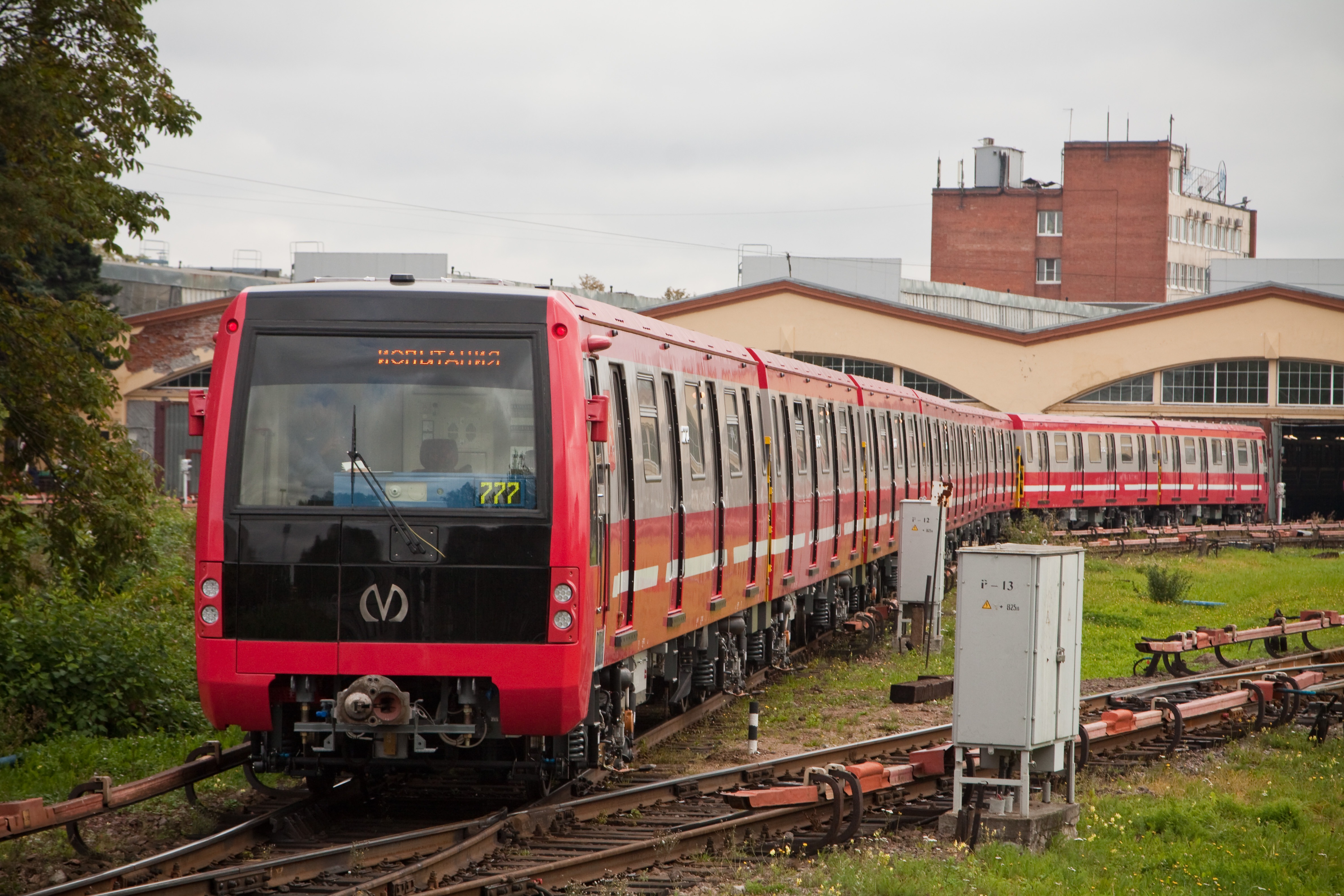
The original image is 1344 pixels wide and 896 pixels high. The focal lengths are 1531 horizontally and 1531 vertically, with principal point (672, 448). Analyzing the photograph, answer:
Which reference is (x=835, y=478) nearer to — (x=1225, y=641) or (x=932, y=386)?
(x=1225, y=641)

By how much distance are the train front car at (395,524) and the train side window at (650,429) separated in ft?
6.46

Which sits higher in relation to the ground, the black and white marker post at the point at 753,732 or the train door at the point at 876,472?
the train door at the point at 876,472

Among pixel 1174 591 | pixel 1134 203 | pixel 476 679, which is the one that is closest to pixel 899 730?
pixel 476 679

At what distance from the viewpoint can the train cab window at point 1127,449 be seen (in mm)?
44625

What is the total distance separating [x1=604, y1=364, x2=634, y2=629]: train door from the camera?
9547mm

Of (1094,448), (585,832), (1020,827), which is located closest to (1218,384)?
(1094,448)

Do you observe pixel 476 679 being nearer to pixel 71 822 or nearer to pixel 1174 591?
pixel 71 822

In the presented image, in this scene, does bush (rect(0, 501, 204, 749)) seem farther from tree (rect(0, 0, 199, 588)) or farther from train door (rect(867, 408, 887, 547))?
train door (rect(867, 408, 887, 547))

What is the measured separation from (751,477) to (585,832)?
5.52 metres

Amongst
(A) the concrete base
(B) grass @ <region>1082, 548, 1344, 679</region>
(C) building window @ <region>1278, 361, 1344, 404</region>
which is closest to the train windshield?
(A) the concrete base

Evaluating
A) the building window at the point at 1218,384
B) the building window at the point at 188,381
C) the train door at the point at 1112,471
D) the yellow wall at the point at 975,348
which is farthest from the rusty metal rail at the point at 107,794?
the building window at the point at 1218,384

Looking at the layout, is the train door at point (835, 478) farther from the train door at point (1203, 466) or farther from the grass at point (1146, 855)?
the train door at point (1203, 466)

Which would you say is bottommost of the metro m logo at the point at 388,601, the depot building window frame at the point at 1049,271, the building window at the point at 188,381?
the metro m logo at the point at 388,601

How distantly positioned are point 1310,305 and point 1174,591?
26.6 m
